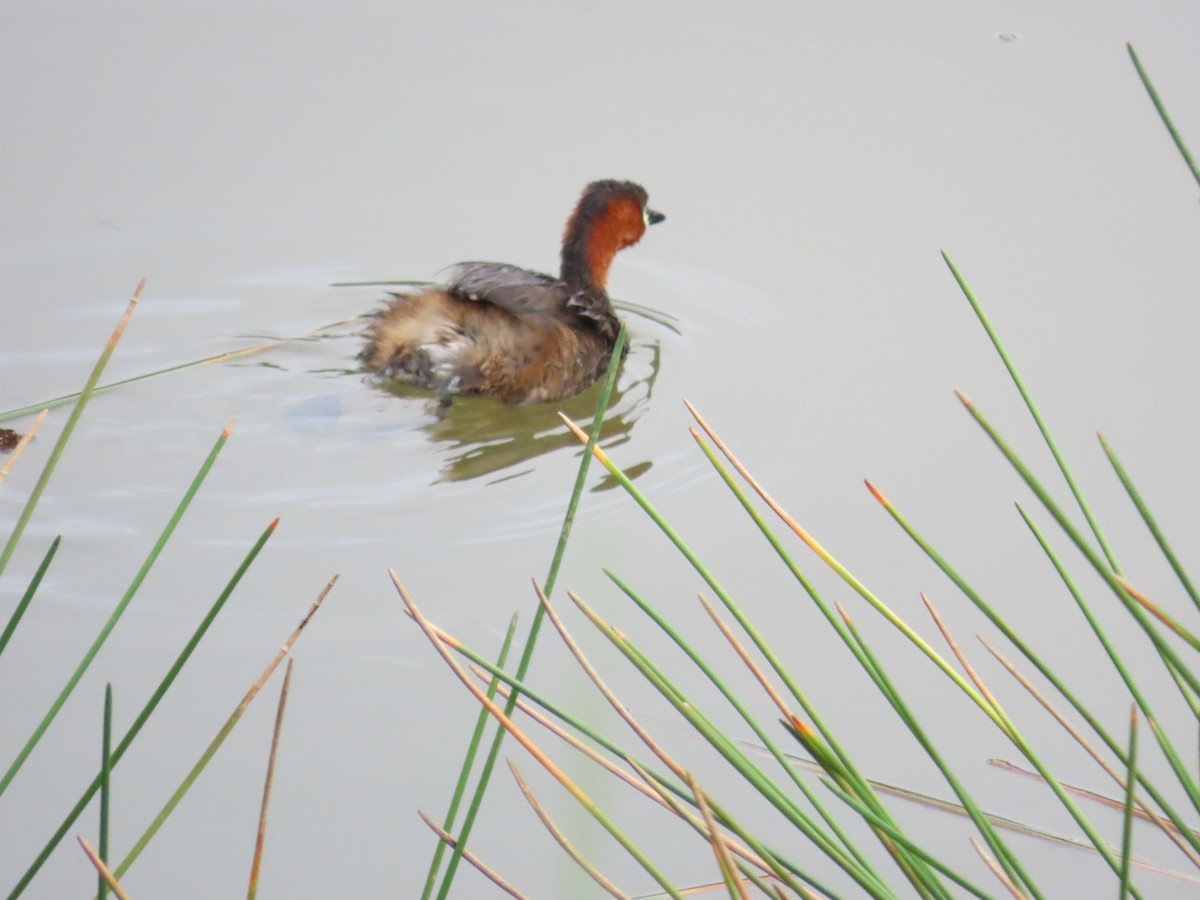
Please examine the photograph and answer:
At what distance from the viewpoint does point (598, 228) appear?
4199 millimetres

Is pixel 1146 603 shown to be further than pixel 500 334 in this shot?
No

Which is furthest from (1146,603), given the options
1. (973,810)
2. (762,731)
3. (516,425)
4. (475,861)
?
(516,425)

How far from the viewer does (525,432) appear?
381 centimetres

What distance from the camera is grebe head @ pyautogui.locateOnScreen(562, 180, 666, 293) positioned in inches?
165

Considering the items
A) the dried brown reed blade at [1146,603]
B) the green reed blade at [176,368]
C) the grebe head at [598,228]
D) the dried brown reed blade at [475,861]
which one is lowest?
the green reed blade at [176,368]

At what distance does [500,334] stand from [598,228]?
482 millimetres

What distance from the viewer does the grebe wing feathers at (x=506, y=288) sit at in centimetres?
388

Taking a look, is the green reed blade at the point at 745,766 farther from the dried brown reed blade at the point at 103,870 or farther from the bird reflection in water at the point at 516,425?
the bird reflection in water at the point at 516,425

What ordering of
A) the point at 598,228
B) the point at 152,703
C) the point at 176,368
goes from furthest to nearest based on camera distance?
the point at 598,228 → the point at 176,368 → the point at 152,703

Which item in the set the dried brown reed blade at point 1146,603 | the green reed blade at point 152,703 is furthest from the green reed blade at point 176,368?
the dried brown reed blade at point 1146,603

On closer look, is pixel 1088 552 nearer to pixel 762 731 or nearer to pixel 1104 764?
pixel 762 731

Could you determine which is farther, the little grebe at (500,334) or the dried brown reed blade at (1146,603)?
the little grebe at (500,334)

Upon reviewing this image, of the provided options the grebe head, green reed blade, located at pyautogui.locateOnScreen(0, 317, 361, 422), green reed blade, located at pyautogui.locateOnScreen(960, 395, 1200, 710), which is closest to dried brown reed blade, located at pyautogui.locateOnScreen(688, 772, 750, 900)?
green reed blade, located at pyautogui.locateOnScreen(960, 395, 1200, 710)

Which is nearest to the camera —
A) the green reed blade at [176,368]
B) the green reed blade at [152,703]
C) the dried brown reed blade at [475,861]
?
the green reed blade at [152,703]
